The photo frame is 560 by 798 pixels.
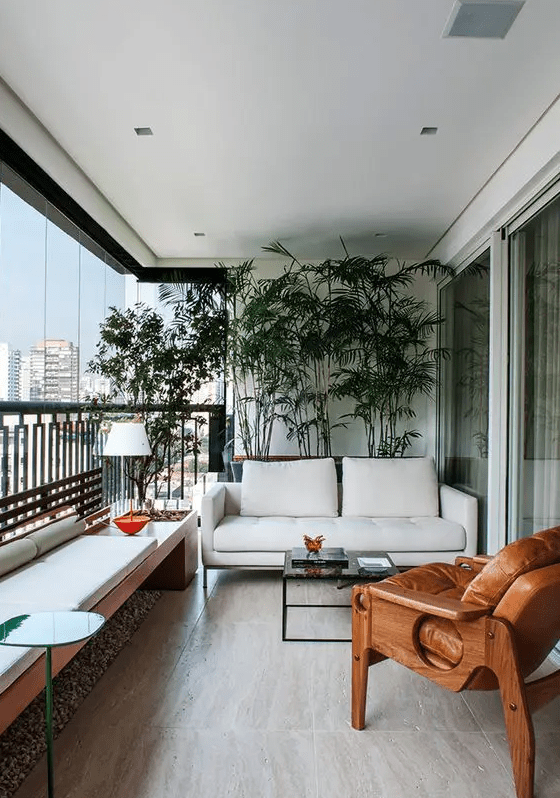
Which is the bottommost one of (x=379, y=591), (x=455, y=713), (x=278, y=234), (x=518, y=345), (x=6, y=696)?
(x=455, y=713)

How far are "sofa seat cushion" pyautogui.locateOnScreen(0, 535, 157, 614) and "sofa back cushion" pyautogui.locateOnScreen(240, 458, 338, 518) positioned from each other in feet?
4.30

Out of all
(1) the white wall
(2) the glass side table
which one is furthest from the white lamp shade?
(2) the glass side table

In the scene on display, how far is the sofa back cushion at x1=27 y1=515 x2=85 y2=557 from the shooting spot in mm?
3047

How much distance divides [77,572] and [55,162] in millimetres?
2343

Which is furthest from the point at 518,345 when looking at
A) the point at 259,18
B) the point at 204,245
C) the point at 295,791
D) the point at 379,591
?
the point at 204,245

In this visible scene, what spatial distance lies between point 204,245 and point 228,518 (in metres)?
2.62

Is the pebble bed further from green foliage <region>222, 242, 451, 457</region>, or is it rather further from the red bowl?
green foliage <region>222, 242, 451, 457</region>

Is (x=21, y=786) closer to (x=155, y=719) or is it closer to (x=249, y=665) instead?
(x=155, y=719)

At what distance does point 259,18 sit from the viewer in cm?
243

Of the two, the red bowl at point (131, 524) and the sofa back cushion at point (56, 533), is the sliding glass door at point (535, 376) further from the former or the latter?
the sofa back cushion at point (56, 533)

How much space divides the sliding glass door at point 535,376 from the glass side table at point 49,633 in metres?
2.40

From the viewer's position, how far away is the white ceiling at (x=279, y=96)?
2.45m

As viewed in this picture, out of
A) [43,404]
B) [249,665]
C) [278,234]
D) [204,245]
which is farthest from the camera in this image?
[204,245]

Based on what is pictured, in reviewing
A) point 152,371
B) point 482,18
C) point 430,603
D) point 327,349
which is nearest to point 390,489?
point 327,349
